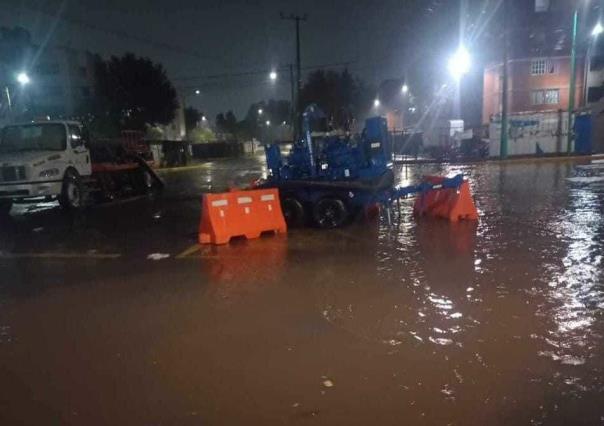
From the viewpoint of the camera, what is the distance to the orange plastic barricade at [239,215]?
9016 millimetres

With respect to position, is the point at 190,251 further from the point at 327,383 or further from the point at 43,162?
the point at 43,162

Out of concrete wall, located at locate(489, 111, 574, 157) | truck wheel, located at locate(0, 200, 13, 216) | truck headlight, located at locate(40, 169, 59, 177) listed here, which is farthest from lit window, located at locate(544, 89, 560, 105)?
truck wheel, located at locate(0, 200, 13, 216)

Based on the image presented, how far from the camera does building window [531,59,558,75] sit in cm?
4369

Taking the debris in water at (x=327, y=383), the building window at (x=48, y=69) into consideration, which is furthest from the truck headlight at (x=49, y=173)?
the building window at (x=48, y=69)

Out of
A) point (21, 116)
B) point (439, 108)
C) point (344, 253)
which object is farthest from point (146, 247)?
point (439, 108)

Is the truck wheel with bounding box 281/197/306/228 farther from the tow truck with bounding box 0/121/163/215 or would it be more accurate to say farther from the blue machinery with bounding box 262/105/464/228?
the tow truck with bounding box 0/121/163/215

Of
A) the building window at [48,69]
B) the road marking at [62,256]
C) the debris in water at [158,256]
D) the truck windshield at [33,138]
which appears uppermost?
the building window at [48,69]

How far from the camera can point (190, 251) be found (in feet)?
28.4

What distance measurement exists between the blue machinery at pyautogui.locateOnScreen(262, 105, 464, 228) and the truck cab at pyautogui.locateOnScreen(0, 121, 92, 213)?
7099 millimetres

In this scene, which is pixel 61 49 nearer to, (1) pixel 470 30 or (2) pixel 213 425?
(1) pixel 470 30

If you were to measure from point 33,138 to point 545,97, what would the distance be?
141 feet

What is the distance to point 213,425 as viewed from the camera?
3.37 m

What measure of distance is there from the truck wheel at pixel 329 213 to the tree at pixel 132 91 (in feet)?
128

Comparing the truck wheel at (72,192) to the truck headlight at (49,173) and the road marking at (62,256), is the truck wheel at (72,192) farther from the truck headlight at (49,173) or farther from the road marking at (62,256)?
the road marking at (62,256)
